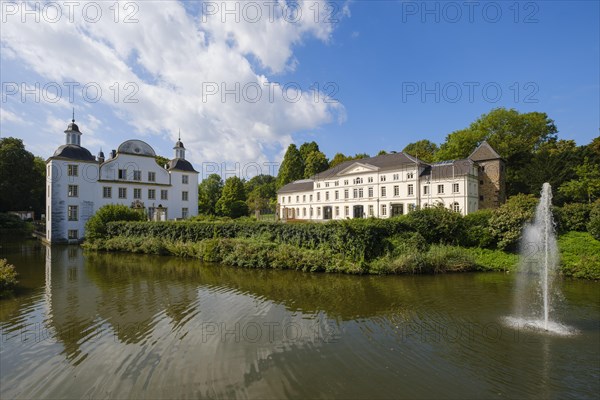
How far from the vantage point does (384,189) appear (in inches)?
1700

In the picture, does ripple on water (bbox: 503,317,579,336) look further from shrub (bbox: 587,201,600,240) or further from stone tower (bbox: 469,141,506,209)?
stone tower (bbox: 469,141,506,209)

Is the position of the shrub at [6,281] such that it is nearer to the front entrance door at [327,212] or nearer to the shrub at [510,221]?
the shrub at [510,221]

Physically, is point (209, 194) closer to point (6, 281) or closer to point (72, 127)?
point (72, 127)

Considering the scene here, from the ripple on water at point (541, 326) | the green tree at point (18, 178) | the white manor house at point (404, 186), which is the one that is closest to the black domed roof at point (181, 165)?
the white manor house at point (404, 186)

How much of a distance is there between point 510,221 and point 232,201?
42783 mm

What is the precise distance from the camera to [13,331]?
8.13 m

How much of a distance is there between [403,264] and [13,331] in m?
15.1

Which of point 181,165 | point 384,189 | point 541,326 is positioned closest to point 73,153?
point 181,165

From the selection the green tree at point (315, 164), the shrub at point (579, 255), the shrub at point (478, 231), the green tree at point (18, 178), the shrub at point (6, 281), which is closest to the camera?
the shrub at point (6, 281)

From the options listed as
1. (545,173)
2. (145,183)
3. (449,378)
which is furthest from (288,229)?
(545,173)

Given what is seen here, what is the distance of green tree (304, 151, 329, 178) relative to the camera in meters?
61.3

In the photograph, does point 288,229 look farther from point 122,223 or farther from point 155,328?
point 122,223

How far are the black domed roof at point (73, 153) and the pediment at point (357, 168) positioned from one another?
3259cm

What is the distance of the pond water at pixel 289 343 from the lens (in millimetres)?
5652
